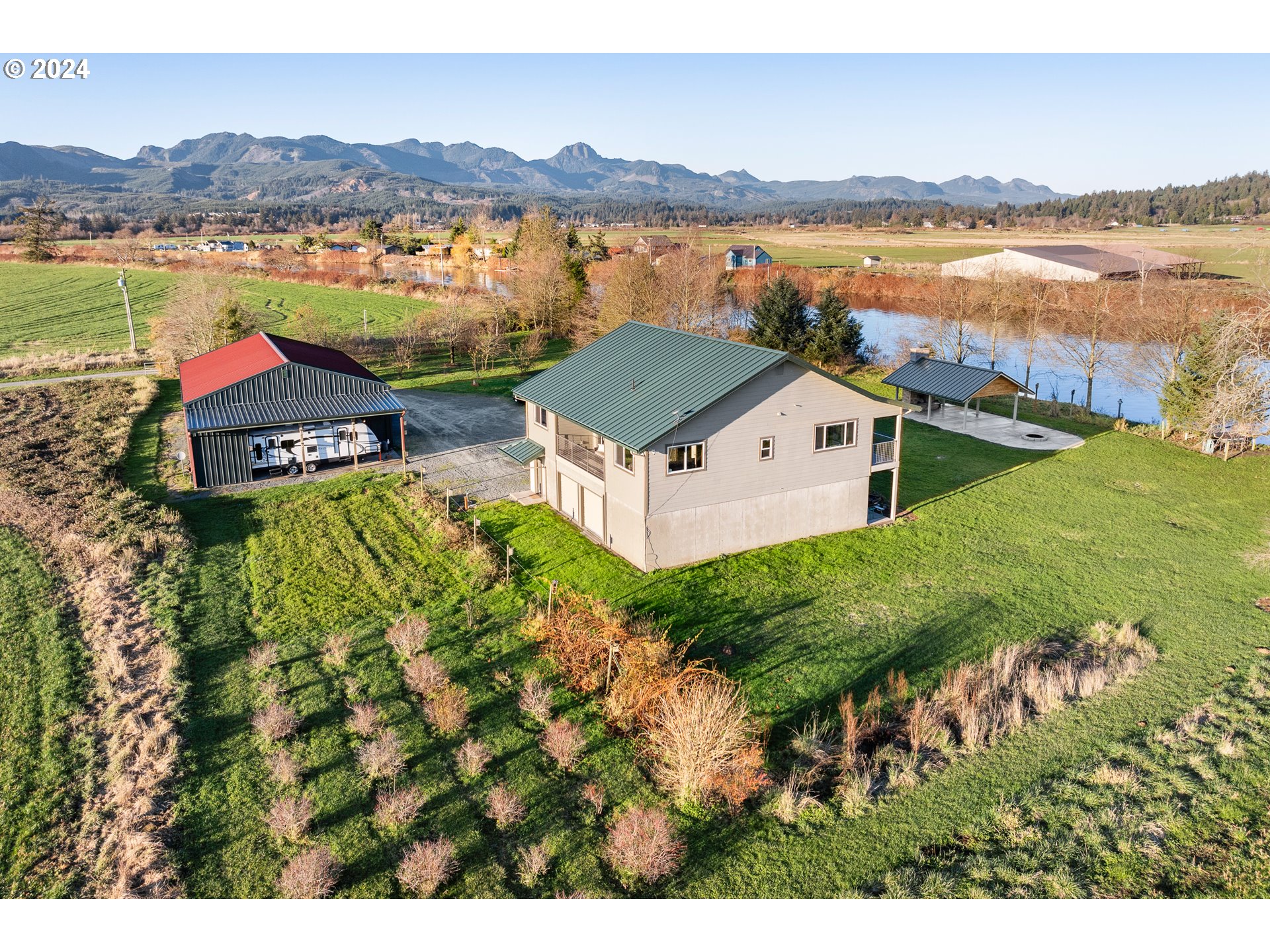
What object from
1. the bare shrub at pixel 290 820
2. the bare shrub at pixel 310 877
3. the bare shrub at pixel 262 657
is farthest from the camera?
the bare shrub at pixel 262 657

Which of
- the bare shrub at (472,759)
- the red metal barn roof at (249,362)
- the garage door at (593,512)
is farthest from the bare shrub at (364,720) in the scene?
the red metal barn roof at (249,362)

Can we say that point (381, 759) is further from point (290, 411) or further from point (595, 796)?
point (290, 411)

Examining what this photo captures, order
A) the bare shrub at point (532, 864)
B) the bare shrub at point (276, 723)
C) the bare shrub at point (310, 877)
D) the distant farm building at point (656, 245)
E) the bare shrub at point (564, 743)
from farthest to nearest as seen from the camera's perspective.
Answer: the distant farm building at point (656, 245)
the bare shrub at point (276, 723)
the bare shrub at point (564, 743)
the bare shrub at point (532, 864)
the bare shrub at point (310, 877)

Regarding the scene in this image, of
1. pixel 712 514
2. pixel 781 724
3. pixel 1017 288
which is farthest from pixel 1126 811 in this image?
pixel 1017 288

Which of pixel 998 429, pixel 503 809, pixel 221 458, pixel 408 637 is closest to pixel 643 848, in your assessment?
pixel 503 809

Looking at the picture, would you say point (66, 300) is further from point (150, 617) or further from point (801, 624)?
point (801, 624)

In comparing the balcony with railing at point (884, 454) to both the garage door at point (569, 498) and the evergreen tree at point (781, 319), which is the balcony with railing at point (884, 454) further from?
the evergreen tree at point (781, 319)
